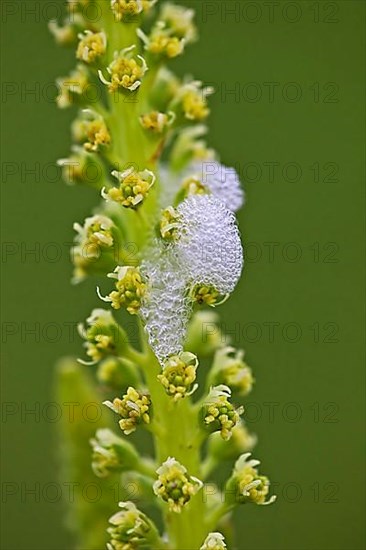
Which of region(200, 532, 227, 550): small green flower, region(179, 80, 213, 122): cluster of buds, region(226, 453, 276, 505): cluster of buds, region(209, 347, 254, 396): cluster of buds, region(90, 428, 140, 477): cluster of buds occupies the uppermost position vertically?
region(179, 80, 213, 122): cluster of buds

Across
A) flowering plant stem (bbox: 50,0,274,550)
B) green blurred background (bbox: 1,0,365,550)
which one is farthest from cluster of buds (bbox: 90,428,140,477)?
green blurred background (bbox: 1,0,365,550)

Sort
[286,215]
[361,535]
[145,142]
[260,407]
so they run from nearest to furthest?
[145,142] → [361,535] → [260,407] → [286,215]

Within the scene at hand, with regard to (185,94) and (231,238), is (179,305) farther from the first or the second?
(185,94)

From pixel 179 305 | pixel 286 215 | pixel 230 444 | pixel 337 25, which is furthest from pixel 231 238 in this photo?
pixel 337 25

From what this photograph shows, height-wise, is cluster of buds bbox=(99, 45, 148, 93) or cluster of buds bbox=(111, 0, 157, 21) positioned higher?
cluster of buds bbox=(111, 0, 157, 21)

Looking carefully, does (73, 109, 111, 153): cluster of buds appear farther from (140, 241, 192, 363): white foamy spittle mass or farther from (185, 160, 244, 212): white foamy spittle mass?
(140, 241, 192, 363): white foamy spittle mass

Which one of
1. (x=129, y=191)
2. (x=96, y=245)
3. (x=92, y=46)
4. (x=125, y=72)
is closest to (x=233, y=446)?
(x=96, y=245)

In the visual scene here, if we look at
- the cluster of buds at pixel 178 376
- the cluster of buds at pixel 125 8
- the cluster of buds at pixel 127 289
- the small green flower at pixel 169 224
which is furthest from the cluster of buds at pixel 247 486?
the cluster of buds at pixel 125 8


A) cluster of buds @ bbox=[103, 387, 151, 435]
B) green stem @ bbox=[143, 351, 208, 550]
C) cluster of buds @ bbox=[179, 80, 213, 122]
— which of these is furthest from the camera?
cluster of buds @ bbox=[179, 80, 213, 122]
